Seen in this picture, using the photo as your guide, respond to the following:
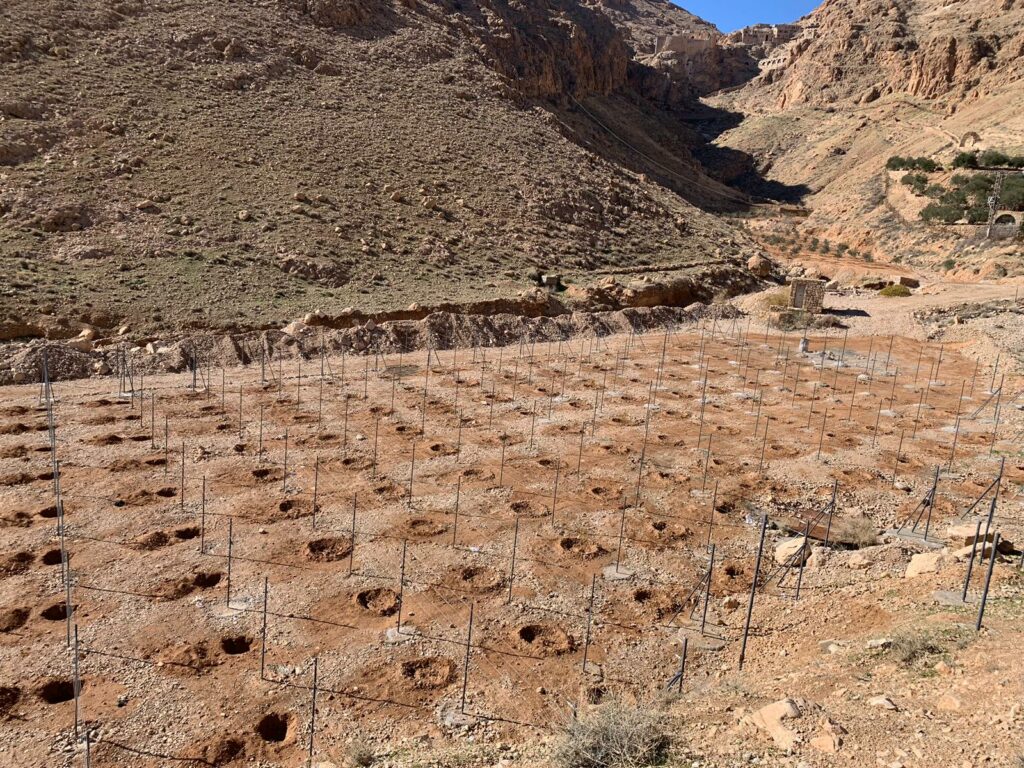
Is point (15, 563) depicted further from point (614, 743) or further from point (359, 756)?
point (614, 743)

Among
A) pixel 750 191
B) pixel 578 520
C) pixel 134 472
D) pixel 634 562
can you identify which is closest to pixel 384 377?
pixel 134 472

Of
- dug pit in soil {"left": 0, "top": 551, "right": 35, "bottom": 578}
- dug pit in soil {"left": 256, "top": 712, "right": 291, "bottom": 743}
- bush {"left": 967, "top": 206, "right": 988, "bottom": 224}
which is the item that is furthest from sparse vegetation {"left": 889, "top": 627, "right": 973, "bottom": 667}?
bush {"left": 967, "top": 206, "right": 988, "bottom": 224}

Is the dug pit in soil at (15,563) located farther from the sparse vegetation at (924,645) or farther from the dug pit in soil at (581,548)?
the sparse vegetation at (924,645)

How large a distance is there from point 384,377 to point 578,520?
9.47 meters

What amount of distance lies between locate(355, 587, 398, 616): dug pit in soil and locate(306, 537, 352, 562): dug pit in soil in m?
1.02

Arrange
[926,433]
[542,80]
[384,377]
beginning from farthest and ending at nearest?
[542,80] < [384,377] < [926,433]

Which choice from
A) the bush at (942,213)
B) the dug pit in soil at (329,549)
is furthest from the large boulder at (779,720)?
the bush at (942,213)

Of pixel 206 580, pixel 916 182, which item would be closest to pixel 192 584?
pixel 206 580

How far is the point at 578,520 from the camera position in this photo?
10.7 metres

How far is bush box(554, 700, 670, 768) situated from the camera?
498 cm

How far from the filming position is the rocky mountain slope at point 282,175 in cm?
2166

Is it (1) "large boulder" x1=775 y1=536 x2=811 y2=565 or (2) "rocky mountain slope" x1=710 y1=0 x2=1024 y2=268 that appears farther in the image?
(2) "rocky mountain slope" x1=710 y1=0 x2=1024 y2=268

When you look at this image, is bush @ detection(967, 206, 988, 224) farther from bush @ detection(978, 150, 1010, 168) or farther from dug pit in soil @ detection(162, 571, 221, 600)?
dug pit in soil @ detection(162, 571, 221, 600)

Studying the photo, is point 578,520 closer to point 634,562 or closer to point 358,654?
point 634,562
